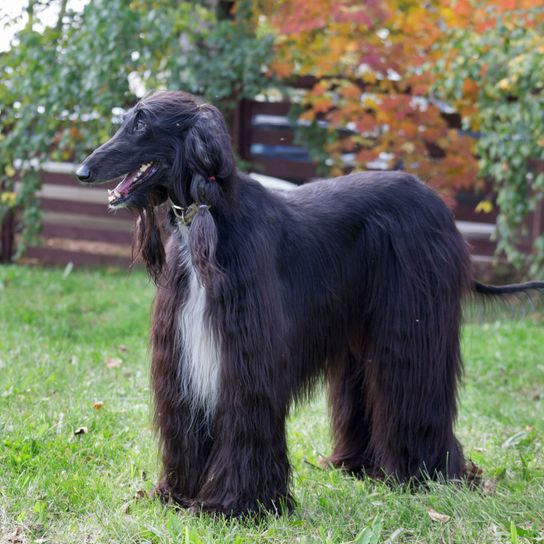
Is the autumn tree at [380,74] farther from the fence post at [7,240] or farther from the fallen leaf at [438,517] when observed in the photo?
the fallen leaf at [438,517]

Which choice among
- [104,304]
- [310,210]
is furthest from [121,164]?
[104,304]

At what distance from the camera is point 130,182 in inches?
113

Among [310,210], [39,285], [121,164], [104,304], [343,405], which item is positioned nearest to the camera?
[121,164]

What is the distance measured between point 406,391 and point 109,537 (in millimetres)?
1315

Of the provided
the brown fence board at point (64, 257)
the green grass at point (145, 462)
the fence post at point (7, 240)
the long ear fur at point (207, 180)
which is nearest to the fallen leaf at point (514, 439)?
the green grass at point (145, 462)


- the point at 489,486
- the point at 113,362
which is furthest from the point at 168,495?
the point at 113,362

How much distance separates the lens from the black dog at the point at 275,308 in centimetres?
287

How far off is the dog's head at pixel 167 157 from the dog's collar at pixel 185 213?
0.06 ft

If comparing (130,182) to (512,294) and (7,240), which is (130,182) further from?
Result: (7,240)

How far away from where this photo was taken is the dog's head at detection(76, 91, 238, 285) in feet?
9.16

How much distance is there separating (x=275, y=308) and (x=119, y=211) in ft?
19.6

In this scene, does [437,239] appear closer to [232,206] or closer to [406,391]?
[406,391]

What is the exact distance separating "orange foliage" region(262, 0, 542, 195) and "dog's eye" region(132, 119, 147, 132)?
5106mm

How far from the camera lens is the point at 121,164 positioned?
2.83m
